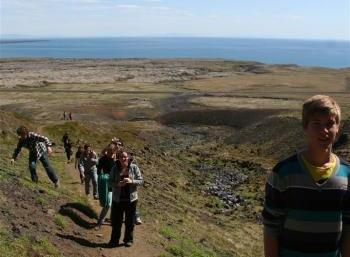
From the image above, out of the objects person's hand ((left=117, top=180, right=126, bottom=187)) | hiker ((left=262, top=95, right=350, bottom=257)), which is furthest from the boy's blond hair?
person's hand ((left=117, top=180, right=126, bottom=187))

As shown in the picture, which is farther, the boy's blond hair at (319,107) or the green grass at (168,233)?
the green grass at (168,233)

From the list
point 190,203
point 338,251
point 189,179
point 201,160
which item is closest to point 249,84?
point 201,160

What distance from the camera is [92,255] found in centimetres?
1304

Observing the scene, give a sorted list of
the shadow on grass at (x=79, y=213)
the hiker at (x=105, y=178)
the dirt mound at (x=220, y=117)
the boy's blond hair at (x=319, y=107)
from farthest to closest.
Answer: the dirt mound at (x=220, y=117)
the shadow on grass at (x=79, y=213)
the hiker at (x=105, y=178)
the boy's blond hair at (x=319, y=107)

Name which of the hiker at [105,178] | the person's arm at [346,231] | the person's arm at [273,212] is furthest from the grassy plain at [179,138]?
the person's arm at [346,231]

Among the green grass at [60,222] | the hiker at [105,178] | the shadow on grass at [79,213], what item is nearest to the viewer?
the green grass at [60,222]

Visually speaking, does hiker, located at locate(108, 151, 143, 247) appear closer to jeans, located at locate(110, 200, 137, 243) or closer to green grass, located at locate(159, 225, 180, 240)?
jeans, located at locate(110, 200, 137, 243)

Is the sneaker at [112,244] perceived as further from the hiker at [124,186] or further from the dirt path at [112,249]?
the hiker at [124,186]

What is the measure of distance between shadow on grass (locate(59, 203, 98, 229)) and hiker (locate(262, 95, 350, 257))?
1142 centimetres

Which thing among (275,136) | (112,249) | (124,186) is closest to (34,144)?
(112,249)

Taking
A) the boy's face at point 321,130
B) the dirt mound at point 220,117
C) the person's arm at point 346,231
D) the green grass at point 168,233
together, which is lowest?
the dirt mound at point 220,117

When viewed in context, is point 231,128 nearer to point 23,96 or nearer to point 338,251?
Result: point 23,96

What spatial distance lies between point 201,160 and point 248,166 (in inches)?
188

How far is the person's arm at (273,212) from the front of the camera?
4910 mm
